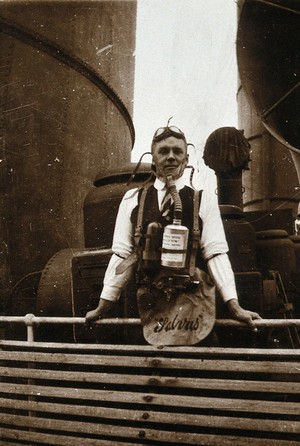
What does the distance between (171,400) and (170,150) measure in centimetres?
156

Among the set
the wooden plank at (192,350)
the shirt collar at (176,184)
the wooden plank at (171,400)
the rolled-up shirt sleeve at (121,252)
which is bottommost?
the wooden plank at (171,400)

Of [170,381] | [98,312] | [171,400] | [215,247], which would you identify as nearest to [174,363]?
[170,381]

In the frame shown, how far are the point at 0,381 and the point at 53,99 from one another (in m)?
3.92

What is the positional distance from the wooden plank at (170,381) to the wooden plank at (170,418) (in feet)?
0.52

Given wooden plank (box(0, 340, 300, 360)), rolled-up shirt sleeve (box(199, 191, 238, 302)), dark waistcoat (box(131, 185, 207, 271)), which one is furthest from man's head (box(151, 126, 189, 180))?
wooden plank (box(0, 340, 300, 360))

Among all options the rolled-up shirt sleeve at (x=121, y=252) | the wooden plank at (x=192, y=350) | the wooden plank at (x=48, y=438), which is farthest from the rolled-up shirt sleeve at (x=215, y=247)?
the wooden plank at (x=48, y=438)

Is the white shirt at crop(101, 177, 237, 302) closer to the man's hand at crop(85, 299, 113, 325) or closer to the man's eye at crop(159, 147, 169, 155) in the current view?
the man's hand at crop(85, 299, 113, 325)

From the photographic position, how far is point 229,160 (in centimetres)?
701

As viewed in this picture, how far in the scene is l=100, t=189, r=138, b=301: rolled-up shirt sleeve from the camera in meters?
3.36

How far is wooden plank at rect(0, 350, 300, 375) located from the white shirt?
1.31 ft

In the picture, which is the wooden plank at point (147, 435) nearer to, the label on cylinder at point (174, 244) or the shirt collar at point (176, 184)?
the label on cylinder at point (174, 244)

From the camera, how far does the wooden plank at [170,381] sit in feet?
9.11

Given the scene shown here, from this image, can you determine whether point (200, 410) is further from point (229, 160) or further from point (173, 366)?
point (229, 160)

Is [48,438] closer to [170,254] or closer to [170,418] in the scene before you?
[170,418]
